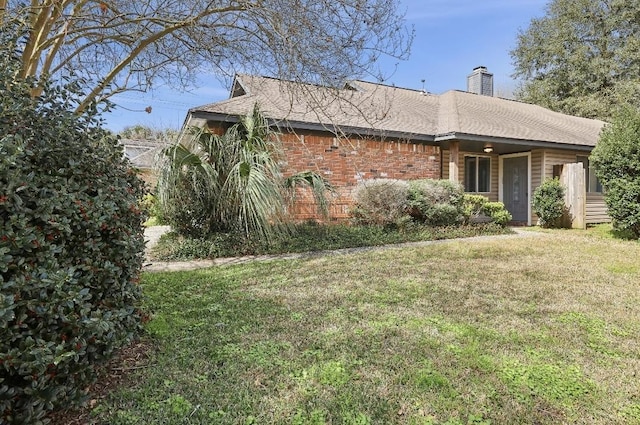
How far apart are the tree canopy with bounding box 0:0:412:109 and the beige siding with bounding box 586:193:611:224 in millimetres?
10680

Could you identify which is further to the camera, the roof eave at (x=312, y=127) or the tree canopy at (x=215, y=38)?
the roof eave at (x=312, y=127)

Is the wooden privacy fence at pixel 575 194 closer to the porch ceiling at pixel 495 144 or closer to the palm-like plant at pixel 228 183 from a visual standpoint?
the porch ceiling at pixel 495 144

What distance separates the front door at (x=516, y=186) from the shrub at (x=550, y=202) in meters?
1.59

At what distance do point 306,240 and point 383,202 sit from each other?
228 centimetres

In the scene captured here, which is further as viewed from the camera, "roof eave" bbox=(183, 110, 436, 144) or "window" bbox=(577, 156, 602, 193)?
"window" bbox=(577, 156, 602, 193)

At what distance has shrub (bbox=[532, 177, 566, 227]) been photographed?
10.9m

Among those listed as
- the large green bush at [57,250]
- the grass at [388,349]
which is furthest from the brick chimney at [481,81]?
the large green bush at [57,250]

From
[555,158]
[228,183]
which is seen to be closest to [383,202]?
[228,183]

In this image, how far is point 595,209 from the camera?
40.8 feet

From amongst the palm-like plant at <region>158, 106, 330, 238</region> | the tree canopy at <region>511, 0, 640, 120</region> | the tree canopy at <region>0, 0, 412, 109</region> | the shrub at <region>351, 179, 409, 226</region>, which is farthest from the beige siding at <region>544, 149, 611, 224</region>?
the tree canopy at <region>511, 0, 640, 120</region>

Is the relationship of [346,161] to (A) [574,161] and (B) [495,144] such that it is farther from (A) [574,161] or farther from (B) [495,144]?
(A) [574,161]

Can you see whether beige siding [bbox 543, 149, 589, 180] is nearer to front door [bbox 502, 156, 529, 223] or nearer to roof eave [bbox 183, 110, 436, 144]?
front door [bbox 502, 156, 529, 223]

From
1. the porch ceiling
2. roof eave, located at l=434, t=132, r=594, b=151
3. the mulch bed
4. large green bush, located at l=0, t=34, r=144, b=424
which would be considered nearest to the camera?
large green bush, located at l=0, t=34, r=144, b=424

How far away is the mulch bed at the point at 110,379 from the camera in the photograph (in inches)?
80.7
